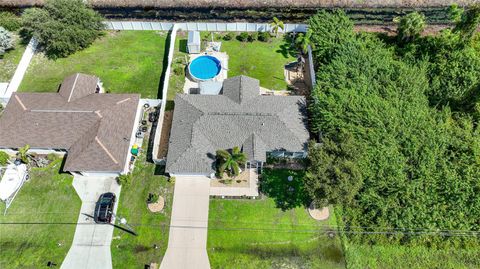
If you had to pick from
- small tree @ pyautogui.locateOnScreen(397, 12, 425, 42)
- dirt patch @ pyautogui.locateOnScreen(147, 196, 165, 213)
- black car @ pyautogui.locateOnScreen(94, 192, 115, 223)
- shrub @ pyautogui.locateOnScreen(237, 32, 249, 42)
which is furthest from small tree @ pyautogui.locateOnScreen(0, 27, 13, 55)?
small tree @ pyautogui.locateOnScreen(397, 12, 425, 42)

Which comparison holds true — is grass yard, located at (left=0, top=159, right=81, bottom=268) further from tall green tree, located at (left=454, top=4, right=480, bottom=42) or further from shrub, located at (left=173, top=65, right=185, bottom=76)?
tall green tree, located at (left=454, top=4, right=480, bottom=42)

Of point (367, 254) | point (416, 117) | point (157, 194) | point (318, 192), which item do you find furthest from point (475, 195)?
point (157, 194)

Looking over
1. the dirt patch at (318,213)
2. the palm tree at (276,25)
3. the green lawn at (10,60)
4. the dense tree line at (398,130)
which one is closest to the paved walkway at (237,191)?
the dirt patch at (318,213)

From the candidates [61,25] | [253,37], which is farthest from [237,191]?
[61,25]

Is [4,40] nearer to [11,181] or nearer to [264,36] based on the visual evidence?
[11,181]

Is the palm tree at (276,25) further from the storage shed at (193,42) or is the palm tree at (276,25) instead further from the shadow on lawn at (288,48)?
the storage shed at (193,42)

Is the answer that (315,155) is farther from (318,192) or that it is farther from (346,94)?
(346,94)

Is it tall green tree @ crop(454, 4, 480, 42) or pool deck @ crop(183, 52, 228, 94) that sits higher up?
tall green tree @ crop(454, 4, 480, 42)
